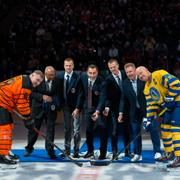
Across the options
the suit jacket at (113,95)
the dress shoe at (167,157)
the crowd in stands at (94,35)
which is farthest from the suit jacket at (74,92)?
the crowd in stands at (94,35)

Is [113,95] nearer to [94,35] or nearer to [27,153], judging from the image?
[27,153]

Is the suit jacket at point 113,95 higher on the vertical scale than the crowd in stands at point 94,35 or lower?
lower

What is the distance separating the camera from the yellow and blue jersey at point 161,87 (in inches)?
278

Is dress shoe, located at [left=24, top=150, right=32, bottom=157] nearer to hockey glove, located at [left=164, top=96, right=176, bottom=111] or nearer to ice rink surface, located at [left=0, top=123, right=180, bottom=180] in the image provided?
ice rink surface, located at [left=0, top=123, right=180, bottom=180]

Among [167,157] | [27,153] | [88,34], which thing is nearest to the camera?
[167,157]

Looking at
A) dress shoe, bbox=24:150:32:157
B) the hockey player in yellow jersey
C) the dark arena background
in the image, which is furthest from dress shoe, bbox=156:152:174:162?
the dark arena background

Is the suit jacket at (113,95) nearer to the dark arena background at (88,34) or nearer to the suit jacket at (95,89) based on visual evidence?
the suit jacket at (95,89)

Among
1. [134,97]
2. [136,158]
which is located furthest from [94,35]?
[136,158]

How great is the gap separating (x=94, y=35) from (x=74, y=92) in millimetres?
8428

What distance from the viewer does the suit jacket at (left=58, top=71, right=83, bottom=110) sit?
799 cm

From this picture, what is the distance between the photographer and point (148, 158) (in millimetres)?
8117

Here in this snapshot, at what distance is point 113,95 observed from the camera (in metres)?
7.95

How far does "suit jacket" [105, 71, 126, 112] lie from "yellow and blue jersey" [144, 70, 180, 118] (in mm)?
708

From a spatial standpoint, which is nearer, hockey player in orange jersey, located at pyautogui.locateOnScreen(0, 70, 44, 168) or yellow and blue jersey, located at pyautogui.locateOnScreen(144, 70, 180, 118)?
yellow and blue jersey, located at pyautogui.locateOnScreen(144, 70, 180, 118)
